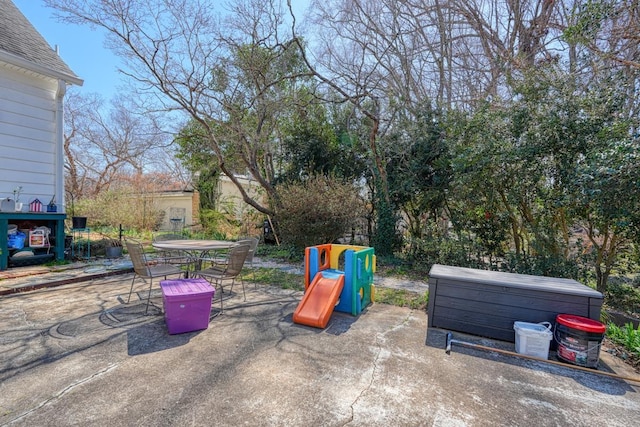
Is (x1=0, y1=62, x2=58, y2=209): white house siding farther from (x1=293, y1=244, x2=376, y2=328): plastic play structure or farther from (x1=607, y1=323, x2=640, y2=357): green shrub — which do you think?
(x1=607, y1=323, x2=640, y2=357): green shrub

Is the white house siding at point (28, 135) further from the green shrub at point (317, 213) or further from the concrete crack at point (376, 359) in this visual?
the concrete crack at point (376, 359)

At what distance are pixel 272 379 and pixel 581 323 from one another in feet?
9.19

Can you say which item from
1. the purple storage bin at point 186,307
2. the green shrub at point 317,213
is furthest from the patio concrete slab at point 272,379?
the green shrub at point 317,213

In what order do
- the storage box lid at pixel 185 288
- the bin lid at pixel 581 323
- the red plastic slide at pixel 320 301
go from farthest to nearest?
1. the red plastic slide at pixel 320 301
2. the storage box lid at pixel 185 288
3. the bin lid at pixel 581 323

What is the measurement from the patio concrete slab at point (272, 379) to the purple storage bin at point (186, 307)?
0.11 metres

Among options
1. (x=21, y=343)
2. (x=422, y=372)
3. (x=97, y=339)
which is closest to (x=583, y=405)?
(x=422, y=372)

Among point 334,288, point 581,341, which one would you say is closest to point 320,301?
point 334,288

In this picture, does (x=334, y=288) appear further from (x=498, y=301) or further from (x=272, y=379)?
(x=498, y=301)

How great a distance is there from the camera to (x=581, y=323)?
2799mm

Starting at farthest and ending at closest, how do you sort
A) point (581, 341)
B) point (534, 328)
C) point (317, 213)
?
point (317, 213)
point (534, 328)
point (581, 341)

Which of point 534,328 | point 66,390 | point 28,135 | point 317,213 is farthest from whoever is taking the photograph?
point 317,213

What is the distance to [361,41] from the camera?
10.1 m

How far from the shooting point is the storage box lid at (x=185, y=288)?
3.16m

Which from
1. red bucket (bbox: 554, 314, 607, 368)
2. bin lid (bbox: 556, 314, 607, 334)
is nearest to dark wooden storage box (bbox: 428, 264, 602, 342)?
bin lid (bbox: 556, 314, 607, 334)
